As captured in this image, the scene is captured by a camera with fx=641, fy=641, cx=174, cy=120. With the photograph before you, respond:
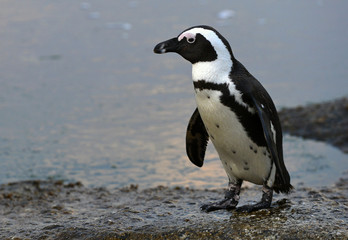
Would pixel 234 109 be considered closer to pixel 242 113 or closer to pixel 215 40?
pixel 242 113

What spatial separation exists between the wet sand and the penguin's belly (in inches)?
8.9

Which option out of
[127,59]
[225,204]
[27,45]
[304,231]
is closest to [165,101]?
[127,59]

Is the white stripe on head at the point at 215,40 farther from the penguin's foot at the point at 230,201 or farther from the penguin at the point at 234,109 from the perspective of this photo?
the penguin's foot at the point at 230,201

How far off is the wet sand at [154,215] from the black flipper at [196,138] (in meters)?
0.30

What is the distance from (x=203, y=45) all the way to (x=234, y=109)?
1.13 ft

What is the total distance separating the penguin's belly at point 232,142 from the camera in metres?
3.07

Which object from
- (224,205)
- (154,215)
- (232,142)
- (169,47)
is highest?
(169,47)

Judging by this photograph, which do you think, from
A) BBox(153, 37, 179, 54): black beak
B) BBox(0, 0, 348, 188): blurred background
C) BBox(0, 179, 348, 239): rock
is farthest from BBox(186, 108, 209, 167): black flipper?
BBox(0, 0, 348, 188): blurred background

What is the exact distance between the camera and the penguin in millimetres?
3029

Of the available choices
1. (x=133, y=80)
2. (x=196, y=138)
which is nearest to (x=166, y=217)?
(x=196, y=138)

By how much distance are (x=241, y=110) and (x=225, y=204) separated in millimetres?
617

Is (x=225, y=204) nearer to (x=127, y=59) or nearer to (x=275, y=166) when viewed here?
(x=275, y=166)

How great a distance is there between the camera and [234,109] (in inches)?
120

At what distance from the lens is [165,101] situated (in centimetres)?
649
